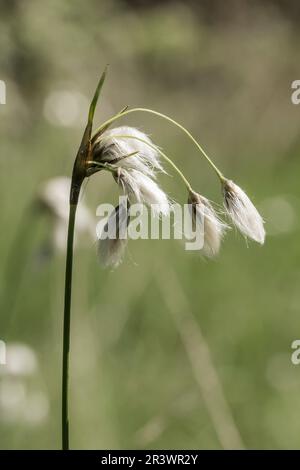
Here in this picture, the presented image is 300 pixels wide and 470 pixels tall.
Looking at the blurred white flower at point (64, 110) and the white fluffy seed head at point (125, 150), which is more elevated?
the blurred white flower at point (64, 110)

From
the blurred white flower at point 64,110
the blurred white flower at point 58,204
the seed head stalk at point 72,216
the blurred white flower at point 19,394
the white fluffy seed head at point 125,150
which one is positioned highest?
the blurred white flower at point 64,110

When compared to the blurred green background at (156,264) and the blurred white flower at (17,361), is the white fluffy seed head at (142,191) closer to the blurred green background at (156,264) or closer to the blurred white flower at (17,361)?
the blurred green background at (156,264)

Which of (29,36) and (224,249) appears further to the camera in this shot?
(29,36)

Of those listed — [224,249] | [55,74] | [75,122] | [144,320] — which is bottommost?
[144,320]

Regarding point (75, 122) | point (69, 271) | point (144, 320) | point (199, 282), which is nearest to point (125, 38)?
point (75, 122)

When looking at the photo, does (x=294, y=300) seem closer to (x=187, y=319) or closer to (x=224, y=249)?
(x=224, y=249)

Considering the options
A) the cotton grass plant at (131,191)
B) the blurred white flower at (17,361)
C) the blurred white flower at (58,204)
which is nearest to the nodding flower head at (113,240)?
the cotton grass plant at (131,191)
